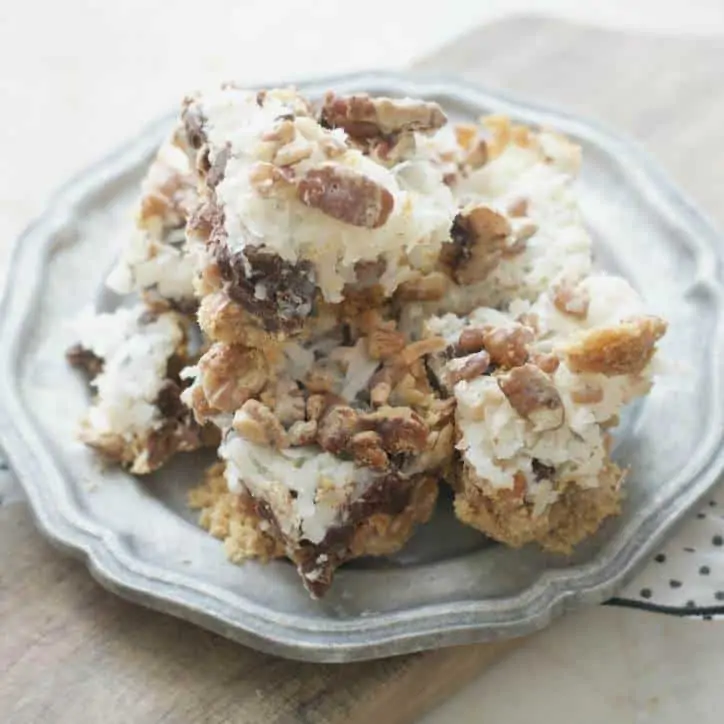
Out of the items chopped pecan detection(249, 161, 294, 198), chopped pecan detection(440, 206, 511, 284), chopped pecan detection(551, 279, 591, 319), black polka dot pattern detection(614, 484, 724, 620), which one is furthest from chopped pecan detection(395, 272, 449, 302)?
black polka dot pattern detection(614, 484, 724, 620)

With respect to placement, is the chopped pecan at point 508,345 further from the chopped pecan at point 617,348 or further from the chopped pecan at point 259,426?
the chopped pecan at point 259,426

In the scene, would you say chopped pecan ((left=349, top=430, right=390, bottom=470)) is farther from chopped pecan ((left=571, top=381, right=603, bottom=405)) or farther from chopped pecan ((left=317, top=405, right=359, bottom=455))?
chopped pecan ((left=571, top=381, right=603, bottom=405))

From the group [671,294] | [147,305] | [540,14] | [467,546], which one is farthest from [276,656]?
[540,14]

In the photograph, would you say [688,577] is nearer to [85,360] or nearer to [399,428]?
[399,428]

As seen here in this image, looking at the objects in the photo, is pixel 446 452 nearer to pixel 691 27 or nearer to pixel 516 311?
pixel 516 311

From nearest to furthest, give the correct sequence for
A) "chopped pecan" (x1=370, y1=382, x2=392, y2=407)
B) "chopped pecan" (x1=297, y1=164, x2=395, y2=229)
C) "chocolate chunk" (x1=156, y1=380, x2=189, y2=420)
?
1. "chopped pecan" (x1=297, y1=164, x2=395, y2=229)
2. "chopped pecan" (x1=370, y1=382, x2=392, y2=407)
3. "chocolate chunk" (x1=156, y1=380, x2=189, y2=420)

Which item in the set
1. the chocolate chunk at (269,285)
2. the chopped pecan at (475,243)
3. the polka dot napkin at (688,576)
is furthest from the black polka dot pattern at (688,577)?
the chocolate chunk at (269,285)
